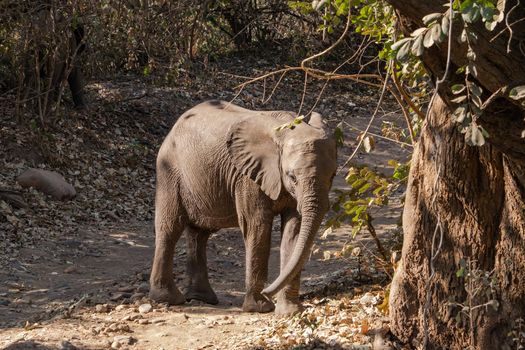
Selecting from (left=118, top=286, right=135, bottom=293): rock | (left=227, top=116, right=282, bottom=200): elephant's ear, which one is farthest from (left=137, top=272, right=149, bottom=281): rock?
(left=227, top=116, right=282, bottom=200): elephant's ear

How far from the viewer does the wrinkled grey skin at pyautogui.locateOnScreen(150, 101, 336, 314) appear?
7734 millimetres

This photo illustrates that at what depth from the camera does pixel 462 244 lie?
6.03 meters

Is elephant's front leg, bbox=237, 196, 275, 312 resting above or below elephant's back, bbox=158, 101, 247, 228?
below

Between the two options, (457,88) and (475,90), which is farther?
(457,88)

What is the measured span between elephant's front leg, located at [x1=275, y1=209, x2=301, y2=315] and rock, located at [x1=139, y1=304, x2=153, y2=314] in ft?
3.92

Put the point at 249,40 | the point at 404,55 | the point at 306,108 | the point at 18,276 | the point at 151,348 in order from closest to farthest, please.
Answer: the point at 404,55 → the point at 151,348 → the point at 18,276 → the point at 306,108 → the point at 249,40

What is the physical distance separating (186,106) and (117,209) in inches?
178

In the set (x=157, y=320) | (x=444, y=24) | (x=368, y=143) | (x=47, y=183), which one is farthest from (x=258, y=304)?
(x=47, y=183)

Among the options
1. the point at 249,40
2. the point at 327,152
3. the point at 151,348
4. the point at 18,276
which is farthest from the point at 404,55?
the point at 249,40

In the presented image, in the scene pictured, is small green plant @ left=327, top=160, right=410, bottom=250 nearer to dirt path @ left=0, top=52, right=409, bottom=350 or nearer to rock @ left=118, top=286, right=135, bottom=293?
dirt path @ left=0, top=52, right=409, bottom=350

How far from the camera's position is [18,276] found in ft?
35.0

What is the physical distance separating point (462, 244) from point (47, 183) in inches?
322

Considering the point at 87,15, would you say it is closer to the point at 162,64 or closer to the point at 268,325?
the point at 162,64

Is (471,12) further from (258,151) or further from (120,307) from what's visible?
(120,307)
